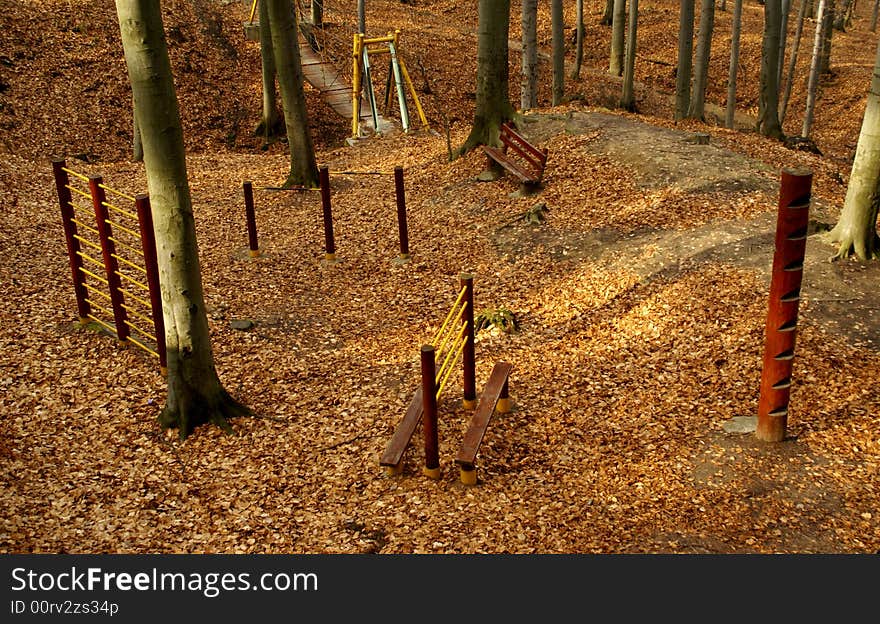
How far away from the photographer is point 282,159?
16984 mm

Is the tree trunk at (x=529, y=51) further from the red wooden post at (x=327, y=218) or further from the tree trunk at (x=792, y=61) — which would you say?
the tree trunk at (x=792, y=61)

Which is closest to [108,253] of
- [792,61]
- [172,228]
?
[172,228]

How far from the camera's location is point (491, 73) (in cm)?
1342

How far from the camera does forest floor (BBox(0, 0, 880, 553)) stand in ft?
19.3

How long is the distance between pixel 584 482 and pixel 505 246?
215 inches

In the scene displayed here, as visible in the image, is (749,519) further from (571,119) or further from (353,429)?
(571,119)

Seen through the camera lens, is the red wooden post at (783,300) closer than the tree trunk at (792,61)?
Yes

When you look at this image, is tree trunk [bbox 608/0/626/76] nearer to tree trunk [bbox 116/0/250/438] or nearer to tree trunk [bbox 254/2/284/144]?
tree trunk [bbox 254/2/284/144]

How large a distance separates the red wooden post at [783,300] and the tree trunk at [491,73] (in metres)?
8.03

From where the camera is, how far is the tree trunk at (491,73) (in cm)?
1309

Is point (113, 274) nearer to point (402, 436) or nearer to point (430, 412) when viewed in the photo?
point (402, 436)

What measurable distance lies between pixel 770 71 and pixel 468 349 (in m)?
12.2

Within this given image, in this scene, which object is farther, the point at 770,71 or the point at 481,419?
the point at 770,71

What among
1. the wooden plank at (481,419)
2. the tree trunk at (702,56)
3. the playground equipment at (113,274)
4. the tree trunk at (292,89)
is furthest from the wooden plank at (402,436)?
the tree trunk at (702,56)
